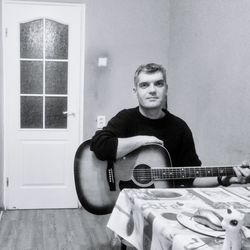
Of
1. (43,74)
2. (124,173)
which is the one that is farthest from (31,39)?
(124,173)

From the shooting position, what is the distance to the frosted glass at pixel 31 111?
394 cm

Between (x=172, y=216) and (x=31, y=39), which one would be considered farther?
(x=31, y=39)

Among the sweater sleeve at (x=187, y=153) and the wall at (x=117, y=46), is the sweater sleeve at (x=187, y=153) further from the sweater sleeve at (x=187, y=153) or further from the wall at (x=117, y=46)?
the wall at (x=117, y=46)

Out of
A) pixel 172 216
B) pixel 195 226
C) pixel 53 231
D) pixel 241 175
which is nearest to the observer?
pixel 195 226

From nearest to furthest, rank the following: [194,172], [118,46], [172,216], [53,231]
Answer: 1. [172,216]
2. [194,172]
3. [53,231]
4. [118,46]

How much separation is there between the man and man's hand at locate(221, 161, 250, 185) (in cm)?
28

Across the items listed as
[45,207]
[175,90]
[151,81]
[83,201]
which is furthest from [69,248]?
[175,90]

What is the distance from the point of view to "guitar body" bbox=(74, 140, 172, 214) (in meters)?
2.01

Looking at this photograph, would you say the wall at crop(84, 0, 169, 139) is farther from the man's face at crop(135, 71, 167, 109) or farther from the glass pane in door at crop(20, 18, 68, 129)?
the man's face at crop(135, 71, 167, 109)

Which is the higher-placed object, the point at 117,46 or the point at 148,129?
the point at 117,46

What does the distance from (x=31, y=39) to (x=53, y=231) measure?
1843 millimetres

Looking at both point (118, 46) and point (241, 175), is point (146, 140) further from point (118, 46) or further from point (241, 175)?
point (118, 46)

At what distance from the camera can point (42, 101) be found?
3.96 m

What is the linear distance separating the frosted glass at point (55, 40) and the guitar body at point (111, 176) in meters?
1.95
